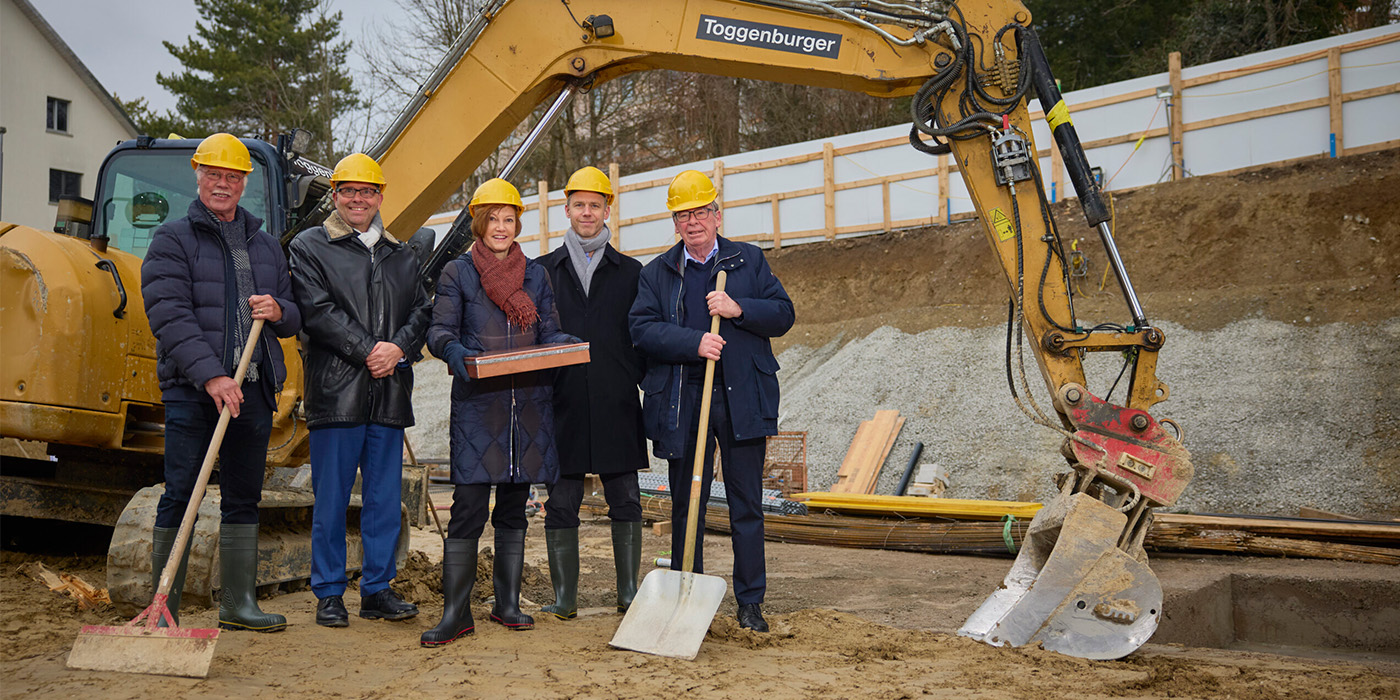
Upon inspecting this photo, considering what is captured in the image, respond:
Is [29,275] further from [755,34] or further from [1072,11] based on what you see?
[1072,11]

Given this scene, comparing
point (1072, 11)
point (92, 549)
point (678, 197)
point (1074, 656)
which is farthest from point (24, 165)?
point (1074, 656)

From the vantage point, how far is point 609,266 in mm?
4922

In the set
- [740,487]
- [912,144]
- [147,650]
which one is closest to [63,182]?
[912,144]

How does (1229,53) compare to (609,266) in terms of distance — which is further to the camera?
(1229,53)

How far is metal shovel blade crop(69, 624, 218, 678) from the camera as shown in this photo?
11.1 feet

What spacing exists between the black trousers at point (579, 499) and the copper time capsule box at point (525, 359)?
63 cm

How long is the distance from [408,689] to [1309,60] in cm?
1452

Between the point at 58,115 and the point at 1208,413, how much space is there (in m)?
29.2

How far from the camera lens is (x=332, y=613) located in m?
4.39

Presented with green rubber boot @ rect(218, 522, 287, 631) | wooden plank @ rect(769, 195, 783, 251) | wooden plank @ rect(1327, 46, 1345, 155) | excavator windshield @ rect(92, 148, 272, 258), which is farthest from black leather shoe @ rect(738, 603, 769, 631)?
wooden plank @ rect(769, 195, 783, 251)

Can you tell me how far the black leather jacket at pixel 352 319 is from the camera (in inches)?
171

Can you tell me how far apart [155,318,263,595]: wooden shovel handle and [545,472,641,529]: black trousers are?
1.38m

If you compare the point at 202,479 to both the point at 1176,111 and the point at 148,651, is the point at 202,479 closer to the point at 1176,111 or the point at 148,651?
the point at 148,651

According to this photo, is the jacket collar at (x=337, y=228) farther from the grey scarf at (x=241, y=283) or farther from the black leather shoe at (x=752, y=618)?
the black leather shoe at (x=752, y=618)
